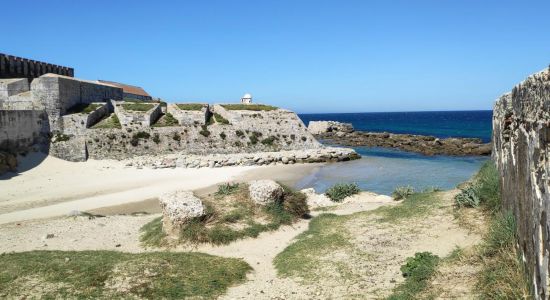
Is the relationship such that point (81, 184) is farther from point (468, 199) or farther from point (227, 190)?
point (468, 199)

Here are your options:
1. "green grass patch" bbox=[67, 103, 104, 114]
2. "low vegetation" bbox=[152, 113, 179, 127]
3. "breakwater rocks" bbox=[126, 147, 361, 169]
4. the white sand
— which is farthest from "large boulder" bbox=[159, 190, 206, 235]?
"low vegetation" bbox=[152, 113, 179, 127]

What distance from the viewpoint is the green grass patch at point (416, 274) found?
26.1 feet

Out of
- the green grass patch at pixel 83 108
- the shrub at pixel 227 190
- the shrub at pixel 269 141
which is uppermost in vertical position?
the green grass patch at pixel 83 108

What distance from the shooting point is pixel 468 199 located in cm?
1262

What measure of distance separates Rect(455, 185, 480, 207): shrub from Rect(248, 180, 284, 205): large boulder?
6.22 metres

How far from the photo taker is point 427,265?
901cm

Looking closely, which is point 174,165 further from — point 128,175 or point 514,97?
point 514,97

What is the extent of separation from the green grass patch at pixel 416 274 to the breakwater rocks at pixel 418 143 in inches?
1531

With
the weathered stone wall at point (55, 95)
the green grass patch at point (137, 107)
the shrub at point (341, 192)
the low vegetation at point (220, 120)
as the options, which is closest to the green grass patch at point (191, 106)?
the low vegetation at point (220, 120)

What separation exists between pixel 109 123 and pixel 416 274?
35.3 meters

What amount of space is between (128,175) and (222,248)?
20.1 metres

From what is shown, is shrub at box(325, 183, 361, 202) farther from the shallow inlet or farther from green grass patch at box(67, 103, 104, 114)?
green grass patch at box(67, 103, 104, 114)

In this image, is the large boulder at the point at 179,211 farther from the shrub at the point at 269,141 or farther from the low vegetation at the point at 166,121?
the shrub at the point at 269,141

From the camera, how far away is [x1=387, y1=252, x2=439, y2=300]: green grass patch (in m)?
7.96
